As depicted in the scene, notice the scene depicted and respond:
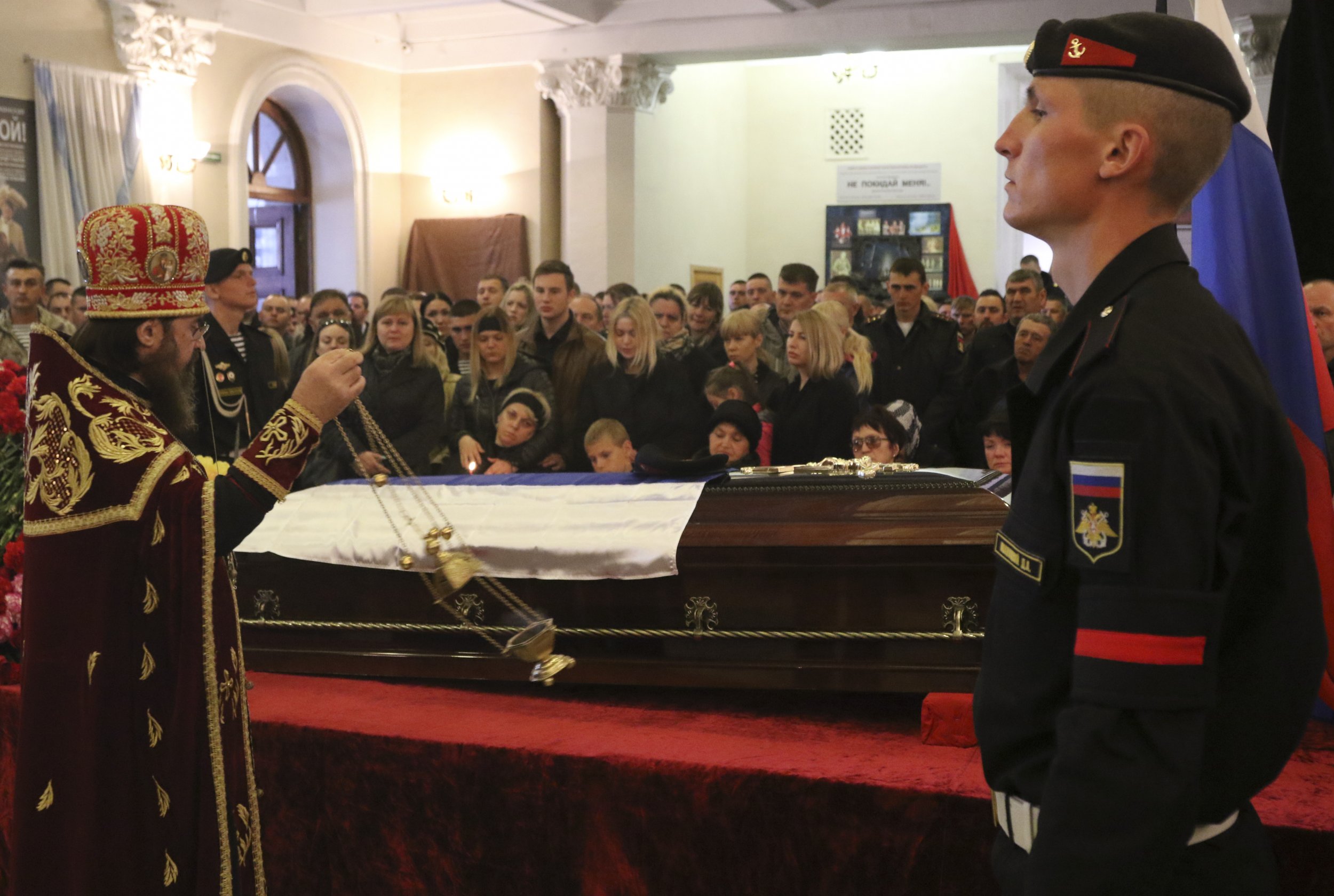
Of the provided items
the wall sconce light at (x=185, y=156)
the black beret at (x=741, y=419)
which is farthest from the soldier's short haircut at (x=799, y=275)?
the wall sconce light at (x=185, y=156)

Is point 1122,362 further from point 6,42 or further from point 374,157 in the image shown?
point 374,157

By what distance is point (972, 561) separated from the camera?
2635 millimetres

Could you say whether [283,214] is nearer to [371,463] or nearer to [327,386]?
[371,463]

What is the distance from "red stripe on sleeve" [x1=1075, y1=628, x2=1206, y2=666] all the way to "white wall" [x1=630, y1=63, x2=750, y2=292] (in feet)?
36.6

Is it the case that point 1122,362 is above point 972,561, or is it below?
above

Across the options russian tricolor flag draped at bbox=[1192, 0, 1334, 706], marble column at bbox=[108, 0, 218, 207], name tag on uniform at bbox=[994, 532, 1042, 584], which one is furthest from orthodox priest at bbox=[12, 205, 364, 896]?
marble column at bbox=[108, 0, 218, 207]

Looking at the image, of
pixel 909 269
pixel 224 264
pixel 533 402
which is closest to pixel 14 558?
pixel 224 264

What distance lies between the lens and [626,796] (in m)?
2.49

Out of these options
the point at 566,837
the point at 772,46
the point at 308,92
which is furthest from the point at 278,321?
the point at 566,837

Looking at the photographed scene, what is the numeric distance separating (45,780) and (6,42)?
28.4 feet

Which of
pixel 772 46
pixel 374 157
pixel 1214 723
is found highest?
pixel 772 46

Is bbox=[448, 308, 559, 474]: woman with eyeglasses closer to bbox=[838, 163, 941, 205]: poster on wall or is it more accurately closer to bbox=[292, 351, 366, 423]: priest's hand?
bbox=[292, 351, 366, 423]: priest's hand

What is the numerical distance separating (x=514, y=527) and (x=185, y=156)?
850cm

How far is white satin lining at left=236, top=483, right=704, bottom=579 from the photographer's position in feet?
9.37
